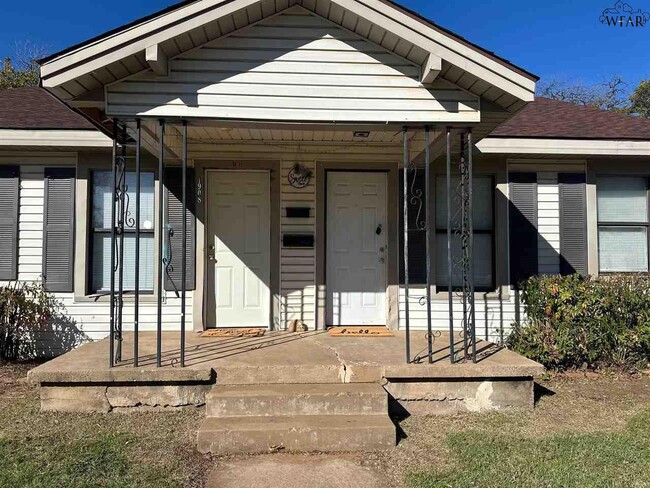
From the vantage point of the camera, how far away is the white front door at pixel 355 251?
612 cm

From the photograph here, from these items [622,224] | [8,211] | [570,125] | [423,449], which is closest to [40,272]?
[8,211]

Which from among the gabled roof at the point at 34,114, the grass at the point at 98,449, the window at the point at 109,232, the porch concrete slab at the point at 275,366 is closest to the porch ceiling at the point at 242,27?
the gabled roof at the point at 34,114

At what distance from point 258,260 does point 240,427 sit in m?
2.89

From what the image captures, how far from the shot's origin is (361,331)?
227 inches

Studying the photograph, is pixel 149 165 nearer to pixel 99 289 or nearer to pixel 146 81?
pixel 99 289

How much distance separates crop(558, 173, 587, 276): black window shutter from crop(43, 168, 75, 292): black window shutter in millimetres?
6361

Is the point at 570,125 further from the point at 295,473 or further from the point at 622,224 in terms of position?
the point at 295,473

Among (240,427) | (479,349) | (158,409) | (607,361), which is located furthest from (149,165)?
(607,361)

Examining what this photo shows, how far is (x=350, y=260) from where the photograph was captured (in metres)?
6.14

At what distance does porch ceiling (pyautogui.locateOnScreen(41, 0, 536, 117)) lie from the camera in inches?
151

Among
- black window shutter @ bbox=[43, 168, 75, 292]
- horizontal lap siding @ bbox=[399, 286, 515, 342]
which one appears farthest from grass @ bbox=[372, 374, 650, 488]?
black window shutter @ bbox=[43, 168, 75, 292]

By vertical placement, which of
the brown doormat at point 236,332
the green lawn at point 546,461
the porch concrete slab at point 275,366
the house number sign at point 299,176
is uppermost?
the house number sign at point 299,176

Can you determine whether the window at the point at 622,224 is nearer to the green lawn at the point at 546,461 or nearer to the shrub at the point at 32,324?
the green lawn at the point at 546,461

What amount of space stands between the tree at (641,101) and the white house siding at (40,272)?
2562cm
